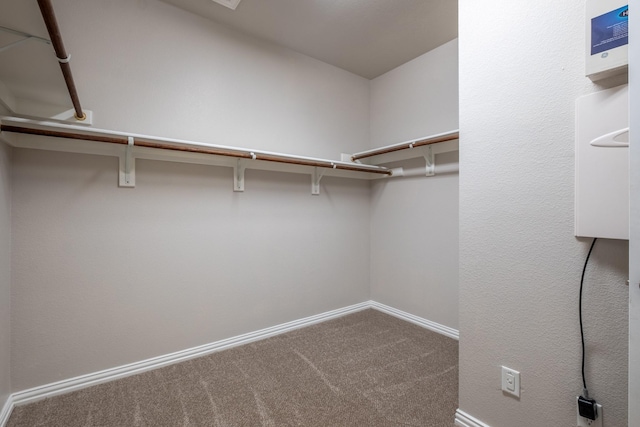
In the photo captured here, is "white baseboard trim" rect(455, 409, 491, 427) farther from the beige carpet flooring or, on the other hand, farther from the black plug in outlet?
the black plug in outlet

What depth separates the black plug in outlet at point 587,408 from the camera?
3.25ft

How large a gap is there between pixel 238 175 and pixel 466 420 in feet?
6.50

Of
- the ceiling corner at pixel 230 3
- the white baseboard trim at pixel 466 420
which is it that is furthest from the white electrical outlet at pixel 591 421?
the ceiling corner at pixel 230 3

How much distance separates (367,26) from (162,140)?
166 centimetres

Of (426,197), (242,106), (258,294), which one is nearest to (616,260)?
(426,197)

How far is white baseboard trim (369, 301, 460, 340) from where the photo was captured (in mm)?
2306

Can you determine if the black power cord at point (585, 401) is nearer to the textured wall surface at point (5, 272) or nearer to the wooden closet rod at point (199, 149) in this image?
the wooden closet rod at point (199, 149)

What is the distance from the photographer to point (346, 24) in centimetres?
212

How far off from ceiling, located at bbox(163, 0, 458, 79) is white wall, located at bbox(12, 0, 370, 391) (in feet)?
0.41

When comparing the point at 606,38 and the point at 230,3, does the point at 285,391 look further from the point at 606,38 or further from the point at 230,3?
the point at 230,3

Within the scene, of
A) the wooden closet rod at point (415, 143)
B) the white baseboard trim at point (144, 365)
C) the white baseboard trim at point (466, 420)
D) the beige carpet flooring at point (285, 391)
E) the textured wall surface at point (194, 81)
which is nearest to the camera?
the white baseboard trim at point (466, 420)

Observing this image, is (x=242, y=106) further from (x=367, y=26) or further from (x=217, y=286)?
(x=217, y=286)

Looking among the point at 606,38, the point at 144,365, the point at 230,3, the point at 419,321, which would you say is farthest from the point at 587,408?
the point at 230,3

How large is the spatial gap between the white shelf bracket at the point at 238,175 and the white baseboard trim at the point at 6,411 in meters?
1.62
